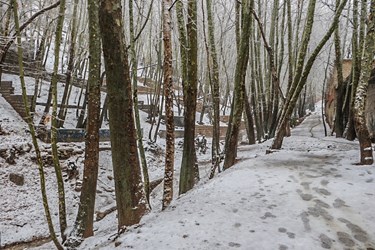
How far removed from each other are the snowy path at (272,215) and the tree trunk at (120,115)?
31 cm

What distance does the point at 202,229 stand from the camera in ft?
10.2

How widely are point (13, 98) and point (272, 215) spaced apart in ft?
44.7

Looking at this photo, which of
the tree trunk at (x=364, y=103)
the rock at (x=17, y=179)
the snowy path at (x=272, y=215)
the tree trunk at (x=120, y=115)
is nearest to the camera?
the snowy path at (x=272, y=215)

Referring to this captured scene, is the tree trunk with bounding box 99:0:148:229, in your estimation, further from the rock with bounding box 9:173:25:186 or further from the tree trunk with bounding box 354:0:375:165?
the rock with bounding box 9:173:25:186

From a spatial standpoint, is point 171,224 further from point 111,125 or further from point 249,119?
point 249,119

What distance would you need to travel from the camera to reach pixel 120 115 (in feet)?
11.2

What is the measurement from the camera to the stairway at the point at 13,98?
43.6ft

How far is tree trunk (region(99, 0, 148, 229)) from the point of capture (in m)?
3.34

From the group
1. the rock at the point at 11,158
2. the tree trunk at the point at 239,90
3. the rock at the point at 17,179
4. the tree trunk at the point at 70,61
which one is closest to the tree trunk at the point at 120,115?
the tree trunk at the point at 239,90

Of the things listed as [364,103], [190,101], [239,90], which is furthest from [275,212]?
[239,90]

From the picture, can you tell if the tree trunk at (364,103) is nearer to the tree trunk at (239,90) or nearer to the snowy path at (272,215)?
the snowy path at (272,215)

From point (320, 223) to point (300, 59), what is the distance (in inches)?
170

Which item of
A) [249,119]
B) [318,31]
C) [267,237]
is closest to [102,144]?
[249,119]

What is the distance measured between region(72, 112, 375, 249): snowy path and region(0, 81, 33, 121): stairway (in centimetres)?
1130
